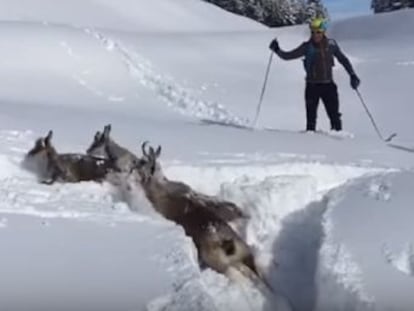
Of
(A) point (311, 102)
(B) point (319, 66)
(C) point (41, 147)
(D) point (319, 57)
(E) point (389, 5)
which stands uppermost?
(E) point (389, 5)

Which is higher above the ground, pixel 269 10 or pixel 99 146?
pixel 269 10

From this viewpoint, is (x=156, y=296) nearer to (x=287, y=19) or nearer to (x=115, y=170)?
(x=115, y=170)

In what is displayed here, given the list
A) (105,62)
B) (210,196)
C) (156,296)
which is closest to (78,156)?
(210,196)

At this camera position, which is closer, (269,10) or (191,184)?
(191,184)

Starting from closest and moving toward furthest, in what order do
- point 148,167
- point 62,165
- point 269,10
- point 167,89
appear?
point 148,167, point 62,165, point 167,89, point 269,10

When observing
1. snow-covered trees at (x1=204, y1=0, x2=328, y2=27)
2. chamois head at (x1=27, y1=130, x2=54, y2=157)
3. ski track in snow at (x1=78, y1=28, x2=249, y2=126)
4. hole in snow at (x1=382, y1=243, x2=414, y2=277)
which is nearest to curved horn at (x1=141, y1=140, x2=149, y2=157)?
chamois head at (x1=27, y1=130, x2=54, y2=157)

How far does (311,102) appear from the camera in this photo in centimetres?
1471

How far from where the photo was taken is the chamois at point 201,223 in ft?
28.5

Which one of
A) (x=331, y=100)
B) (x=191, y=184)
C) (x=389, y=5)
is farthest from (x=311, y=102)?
(x=389, y=5)

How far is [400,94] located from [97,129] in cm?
798

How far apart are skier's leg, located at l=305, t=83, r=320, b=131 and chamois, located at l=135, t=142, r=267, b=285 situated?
15.8ft

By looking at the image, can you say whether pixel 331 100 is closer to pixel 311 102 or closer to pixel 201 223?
pixel 311 102

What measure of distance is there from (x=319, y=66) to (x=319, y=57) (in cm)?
11

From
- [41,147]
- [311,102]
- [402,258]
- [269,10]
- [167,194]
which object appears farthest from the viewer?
[269,10]
